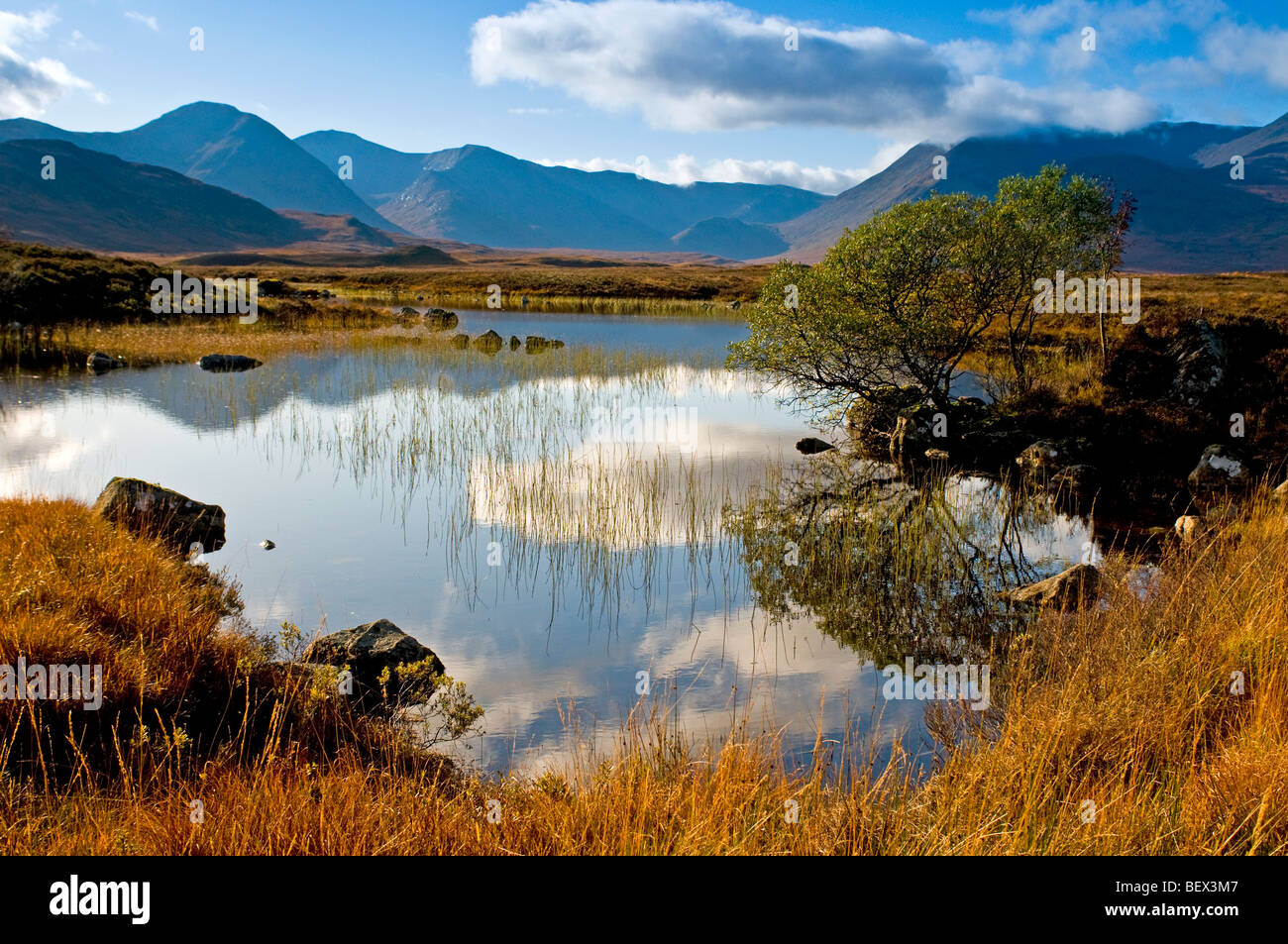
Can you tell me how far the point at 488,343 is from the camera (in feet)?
115

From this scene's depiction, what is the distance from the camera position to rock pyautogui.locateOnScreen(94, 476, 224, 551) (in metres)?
10.4

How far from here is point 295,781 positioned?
4.93 metres

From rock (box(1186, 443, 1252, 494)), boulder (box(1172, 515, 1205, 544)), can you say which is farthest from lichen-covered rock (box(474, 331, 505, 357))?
boulder (box(1172, 515, 1205, 544))

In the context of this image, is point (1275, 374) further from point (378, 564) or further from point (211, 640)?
point (211, 640)

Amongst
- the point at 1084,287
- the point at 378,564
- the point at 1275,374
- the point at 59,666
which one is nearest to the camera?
the point at 59,666

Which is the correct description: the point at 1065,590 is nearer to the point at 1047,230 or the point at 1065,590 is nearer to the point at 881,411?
the point at 881,411

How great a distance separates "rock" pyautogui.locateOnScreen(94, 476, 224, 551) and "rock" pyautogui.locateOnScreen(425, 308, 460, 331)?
30.8m

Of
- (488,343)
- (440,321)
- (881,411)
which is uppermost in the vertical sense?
(440,321)

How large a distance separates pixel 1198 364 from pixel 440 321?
3516 cm

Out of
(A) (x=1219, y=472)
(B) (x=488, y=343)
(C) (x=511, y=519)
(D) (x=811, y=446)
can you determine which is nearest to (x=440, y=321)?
(B) (x=488, y=343)

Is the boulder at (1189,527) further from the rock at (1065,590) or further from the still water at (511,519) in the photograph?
the rock at (1065,590)

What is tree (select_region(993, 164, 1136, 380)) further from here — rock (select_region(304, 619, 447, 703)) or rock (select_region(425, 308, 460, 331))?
rock (select_region(425, 308, 460, 331))
